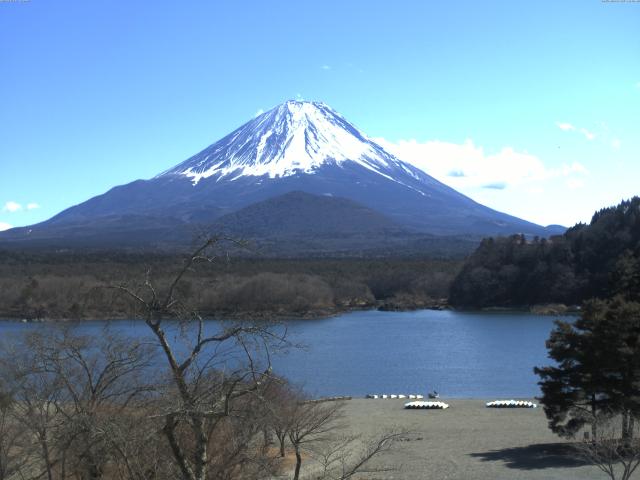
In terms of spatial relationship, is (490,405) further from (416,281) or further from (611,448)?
(416,281)

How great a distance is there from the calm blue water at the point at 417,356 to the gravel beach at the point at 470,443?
2.22m

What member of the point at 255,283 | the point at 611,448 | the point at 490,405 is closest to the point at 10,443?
the point at 611,448

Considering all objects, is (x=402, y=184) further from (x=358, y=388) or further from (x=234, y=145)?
(x=358, y=388)

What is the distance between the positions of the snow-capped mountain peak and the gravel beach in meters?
132

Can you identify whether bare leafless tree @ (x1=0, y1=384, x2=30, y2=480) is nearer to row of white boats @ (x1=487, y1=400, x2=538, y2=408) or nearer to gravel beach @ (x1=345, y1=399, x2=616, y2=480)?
gravel beach @ (x1=345, y1=399, x2=616, y2=480)

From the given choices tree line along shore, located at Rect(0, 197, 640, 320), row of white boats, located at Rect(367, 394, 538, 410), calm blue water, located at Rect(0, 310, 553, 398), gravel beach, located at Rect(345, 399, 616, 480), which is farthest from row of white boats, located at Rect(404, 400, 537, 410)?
tree line along shore, located at Rect(0, 197, 640, 320)

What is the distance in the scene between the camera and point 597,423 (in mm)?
13172

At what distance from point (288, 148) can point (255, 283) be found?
105 metres

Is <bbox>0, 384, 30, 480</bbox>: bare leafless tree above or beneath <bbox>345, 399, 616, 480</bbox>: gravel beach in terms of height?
above

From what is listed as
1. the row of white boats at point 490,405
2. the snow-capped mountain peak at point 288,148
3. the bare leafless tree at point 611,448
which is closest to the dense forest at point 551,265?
the row of white boats at point 490,405

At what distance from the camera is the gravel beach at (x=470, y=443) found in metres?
13.8

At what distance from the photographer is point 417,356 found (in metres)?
32.9

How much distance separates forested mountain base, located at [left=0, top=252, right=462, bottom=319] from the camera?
49.3 m

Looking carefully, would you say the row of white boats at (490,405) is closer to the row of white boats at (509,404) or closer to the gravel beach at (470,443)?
the row of white boats at (509,404)
